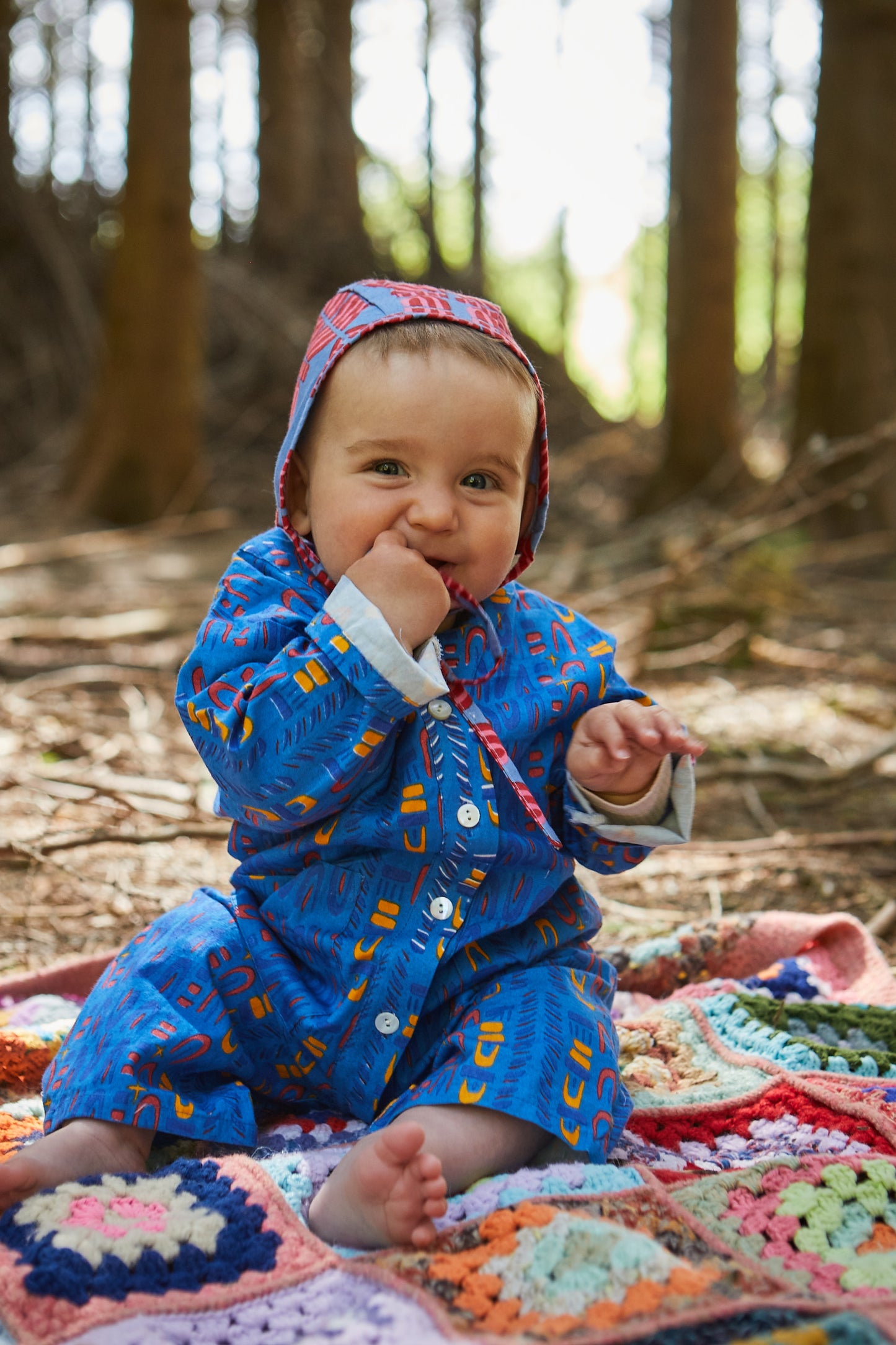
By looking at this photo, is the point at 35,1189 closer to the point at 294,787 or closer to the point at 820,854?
the point at 294,787

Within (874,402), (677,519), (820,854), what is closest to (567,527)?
(677,519)

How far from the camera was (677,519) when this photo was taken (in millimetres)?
6609

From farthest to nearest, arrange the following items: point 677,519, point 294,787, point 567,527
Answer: point 567,527 < point 677,519 < point 294,787

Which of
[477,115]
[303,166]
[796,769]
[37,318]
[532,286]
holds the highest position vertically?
[532,286]

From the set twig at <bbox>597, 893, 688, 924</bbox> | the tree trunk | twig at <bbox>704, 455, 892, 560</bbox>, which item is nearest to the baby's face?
twig at <bbox>597, 893, 688, 924</bbox>

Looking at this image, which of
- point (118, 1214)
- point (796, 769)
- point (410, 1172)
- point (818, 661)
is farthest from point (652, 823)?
point (818, 661)

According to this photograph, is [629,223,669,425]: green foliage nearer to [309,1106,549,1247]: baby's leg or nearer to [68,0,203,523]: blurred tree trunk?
[68,0,203,523]: blurred tree trunk

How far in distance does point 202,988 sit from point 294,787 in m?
0.29

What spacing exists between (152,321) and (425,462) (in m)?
5.47

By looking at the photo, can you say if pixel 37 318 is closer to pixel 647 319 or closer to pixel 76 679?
pixel 76 679

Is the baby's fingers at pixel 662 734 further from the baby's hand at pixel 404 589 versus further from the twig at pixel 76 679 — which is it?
the twig at pixel 76 679

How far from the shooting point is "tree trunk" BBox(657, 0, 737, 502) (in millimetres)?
7273

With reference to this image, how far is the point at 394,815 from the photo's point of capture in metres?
1.42

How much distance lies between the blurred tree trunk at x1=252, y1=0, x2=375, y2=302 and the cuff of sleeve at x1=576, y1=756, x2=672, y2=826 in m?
8.46
